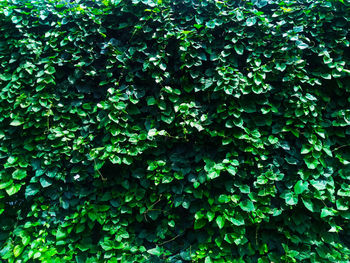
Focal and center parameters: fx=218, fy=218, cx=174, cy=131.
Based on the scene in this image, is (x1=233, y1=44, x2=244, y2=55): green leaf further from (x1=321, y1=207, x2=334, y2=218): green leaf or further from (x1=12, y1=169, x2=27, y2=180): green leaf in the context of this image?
(x1=12, y1=169, x2=27, y2=180): green leaf

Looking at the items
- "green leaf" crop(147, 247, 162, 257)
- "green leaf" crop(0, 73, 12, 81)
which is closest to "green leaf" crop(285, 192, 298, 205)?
"green leaf" crop(147, 247, 162, 257)

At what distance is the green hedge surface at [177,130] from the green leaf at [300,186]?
2cm

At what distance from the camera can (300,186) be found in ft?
5.96

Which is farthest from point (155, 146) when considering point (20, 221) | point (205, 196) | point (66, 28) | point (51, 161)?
point (20, 221)

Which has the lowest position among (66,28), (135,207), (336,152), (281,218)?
(135,207)

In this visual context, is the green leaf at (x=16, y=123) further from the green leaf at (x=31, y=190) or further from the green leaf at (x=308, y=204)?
the green leaf at (x=308, y=204)

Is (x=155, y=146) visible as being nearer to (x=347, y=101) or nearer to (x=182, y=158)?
(x=182, y=158)

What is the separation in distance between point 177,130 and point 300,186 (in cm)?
113

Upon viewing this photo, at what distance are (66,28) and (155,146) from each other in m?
1.44

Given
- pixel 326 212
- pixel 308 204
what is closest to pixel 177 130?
pixel 308 204

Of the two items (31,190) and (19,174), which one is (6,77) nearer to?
(19,174)

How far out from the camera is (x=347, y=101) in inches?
77.2

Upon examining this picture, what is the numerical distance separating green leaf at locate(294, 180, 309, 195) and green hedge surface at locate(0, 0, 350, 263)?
0.02 m

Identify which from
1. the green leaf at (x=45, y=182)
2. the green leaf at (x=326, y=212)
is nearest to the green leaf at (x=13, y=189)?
the green leaf at (x=45, y=182)
